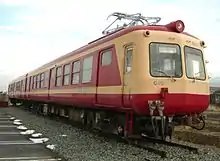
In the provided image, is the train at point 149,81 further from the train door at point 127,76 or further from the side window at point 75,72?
the side window at point 75,72

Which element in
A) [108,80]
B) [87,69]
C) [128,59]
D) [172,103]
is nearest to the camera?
[172,103]

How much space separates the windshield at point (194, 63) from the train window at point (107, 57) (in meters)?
2.25

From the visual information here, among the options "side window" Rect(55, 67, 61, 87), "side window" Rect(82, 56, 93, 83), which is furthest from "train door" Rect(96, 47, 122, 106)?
"side window" Rect(55, 67, 61, 87)

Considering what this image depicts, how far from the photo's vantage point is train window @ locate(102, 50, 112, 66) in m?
11.2

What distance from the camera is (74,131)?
1369 centimetres

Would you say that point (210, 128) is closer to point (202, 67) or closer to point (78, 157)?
point (202, 67)

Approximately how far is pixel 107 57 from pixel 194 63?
2589 mm

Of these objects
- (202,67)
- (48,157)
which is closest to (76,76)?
(202,67)

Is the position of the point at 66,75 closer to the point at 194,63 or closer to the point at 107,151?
the point at 194,63

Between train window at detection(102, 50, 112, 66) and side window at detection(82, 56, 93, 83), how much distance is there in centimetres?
113

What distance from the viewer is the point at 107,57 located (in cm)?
1152

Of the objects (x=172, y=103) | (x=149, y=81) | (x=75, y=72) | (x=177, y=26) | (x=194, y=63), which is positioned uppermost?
(x=177, y=26)

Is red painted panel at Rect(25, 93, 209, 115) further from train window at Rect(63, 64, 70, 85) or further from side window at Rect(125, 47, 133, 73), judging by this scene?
train window at Rect(63, 64, 70, 85)

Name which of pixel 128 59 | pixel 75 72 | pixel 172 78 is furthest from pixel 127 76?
pixel 75 72
